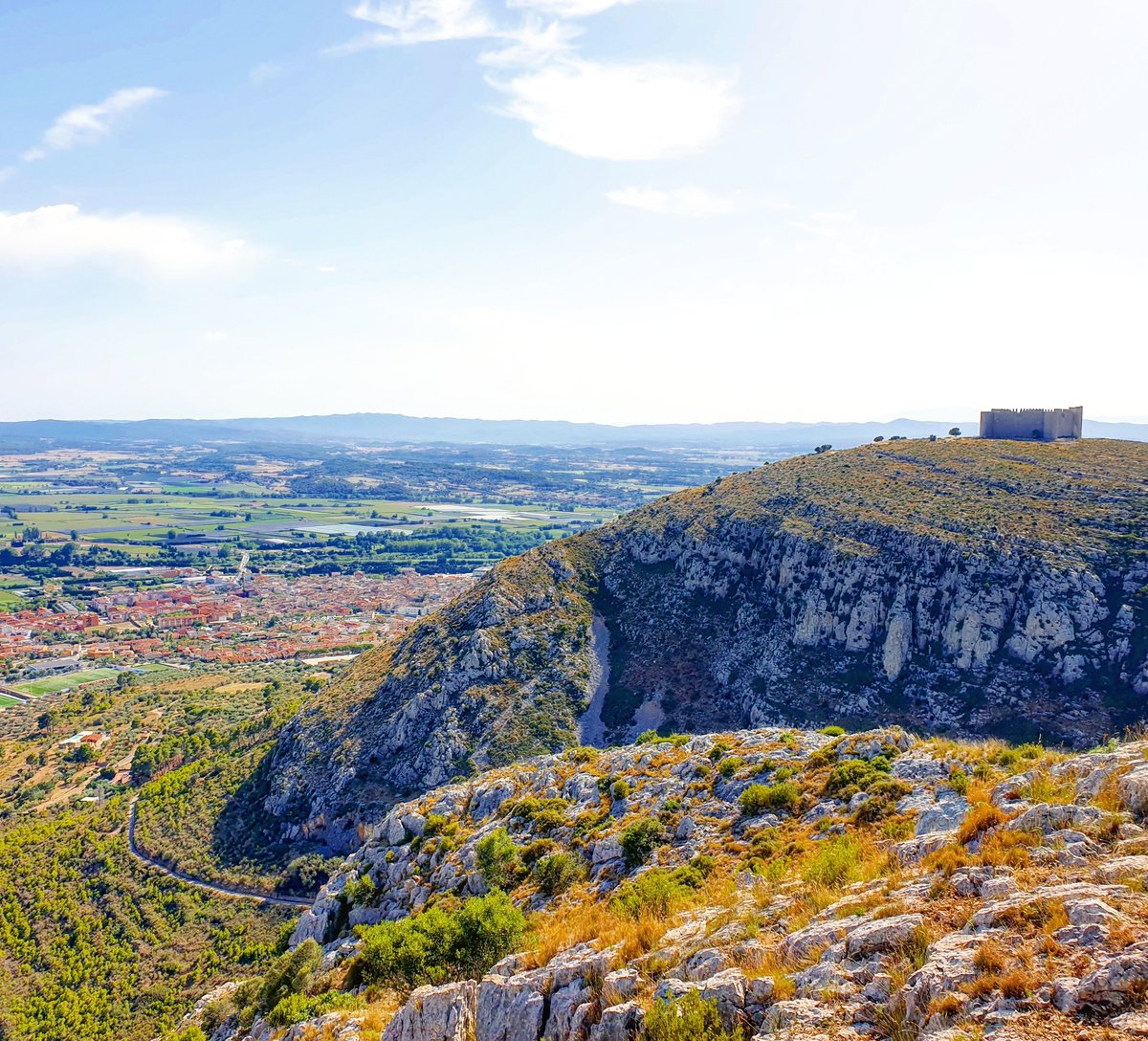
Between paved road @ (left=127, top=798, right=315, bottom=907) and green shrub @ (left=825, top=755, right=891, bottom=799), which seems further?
paved road @ (left=127, top=798, right=315, bottom=907)

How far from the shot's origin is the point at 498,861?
33.8 meters

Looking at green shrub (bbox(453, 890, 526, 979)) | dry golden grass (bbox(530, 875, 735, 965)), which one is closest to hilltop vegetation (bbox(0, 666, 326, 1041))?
green shrub (bbox(453, 890, 526, 979))

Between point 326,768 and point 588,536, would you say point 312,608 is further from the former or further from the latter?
point 326,768

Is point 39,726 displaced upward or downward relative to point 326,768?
downward

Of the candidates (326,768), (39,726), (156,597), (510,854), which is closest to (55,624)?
(156,597)

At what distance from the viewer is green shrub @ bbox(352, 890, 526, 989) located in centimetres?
2356

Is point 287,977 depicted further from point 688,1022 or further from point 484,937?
point 688,1022

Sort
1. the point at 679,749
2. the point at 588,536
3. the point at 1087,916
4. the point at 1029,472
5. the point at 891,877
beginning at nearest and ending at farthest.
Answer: the point at 1087,916 < the point at 891,877 < the point at 679,749 < the point at 1029,472 < the point at 588,536

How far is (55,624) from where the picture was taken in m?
160

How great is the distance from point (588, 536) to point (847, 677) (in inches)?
1607

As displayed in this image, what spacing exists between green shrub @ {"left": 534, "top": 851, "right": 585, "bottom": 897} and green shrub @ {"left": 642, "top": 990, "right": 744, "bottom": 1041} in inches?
671

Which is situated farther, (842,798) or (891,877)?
(842,798)

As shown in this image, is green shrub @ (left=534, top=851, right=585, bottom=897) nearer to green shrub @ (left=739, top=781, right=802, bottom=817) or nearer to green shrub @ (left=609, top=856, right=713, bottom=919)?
green shrub @ (left=609, top=856, right=713, bottom=919)

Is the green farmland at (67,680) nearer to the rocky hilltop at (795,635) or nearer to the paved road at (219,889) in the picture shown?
the rocky hilltop at (795,635)
